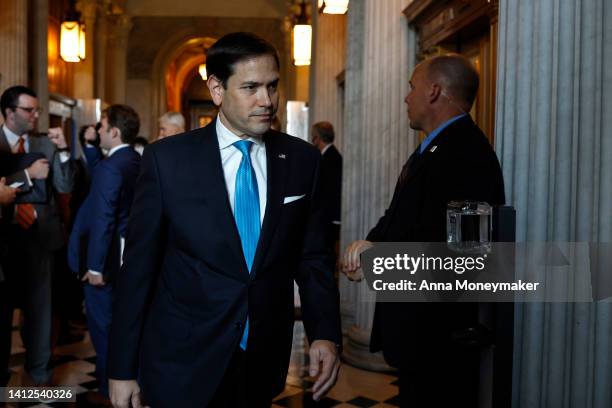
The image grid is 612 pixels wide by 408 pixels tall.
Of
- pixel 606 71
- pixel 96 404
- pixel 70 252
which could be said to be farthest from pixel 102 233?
pixel 606 71

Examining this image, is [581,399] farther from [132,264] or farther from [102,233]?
[102,233]

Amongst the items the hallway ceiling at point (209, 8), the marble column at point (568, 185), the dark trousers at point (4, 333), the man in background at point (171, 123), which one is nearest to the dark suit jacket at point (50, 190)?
the dark trousers at point (4, 333)

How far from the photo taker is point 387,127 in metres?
5.48

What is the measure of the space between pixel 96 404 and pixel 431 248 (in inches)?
111

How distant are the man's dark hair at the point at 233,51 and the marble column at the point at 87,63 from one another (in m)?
13.2

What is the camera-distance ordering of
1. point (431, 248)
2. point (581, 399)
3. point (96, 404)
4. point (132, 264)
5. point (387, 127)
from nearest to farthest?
point (132, 264), point (581, 399), point (431, 248), point (96, 404), point (387, 127)

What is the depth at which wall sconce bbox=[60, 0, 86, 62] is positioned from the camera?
11.0 meters

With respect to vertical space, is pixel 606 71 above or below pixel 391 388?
above

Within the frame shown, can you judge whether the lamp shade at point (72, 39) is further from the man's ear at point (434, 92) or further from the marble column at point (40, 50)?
the man's ear at point (434, 92)

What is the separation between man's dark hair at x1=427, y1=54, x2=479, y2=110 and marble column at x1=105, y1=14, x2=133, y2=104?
16072 mm

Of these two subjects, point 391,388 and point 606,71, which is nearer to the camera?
point 606,71

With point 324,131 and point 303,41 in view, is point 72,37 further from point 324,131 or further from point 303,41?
point 324,131

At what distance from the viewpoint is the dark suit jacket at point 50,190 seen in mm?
4719

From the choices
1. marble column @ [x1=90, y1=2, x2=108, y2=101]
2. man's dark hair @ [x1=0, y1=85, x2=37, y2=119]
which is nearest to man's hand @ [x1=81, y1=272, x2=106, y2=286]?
man's dark hair @ [x1=0, y1=85, x2=37, y2=119]
